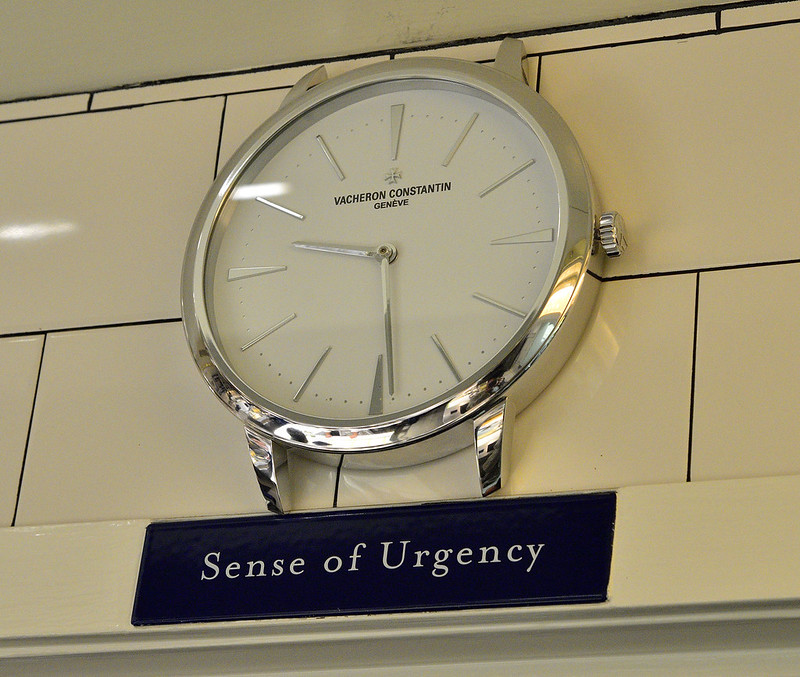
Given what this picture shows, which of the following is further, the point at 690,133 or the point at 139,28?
the point at 139,28

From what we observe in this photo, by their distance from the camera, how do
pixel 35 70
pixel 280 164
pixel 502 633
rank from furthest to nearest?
pixel 35 70 → pixel 280 164 → pixel 502 633

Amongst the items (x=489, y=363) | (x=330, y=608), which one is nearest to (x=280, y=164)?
(x=489, y=363)

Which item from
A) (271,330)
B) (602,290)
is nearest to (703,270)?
(602,290)

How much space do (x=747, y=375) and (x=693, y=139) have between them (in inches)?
10.2

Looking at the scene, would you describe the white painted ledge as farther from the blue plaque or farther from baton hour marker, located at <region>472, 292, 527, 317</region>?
baton hour marker, located at <region>472, 292, 527, 317</region>

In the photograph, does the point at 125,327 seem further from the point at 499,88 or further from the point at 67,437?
the point at 499,88

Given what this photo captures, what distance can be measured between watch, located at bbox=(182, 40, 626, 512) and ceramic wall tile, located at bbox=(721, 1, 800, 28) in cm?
22

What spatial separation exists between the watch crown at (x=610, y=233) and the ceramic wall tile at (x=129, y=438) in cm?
40

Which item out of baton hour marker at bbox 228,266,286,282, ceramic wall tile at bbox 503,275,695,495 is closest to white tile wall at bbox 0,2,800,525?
ceramic wall tile at bbox 503,275,695,495

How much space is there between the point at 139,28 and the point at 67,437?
0.47 metres

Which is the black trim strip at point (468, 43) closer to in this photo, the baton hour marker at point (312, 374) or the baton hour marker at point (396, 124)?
the baton hour marker at point (396, 124)

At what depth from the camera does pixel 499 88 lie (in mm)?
1131

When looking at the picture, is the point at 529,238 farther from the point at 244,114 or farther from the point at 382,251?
the point at 244,114

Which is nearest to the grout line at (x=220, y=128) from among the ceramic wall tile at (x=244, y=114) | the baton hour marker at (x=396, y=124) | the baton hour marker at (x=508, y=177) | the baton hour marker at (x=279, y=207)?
the ceramic wall tile at (x=244, y=114)
